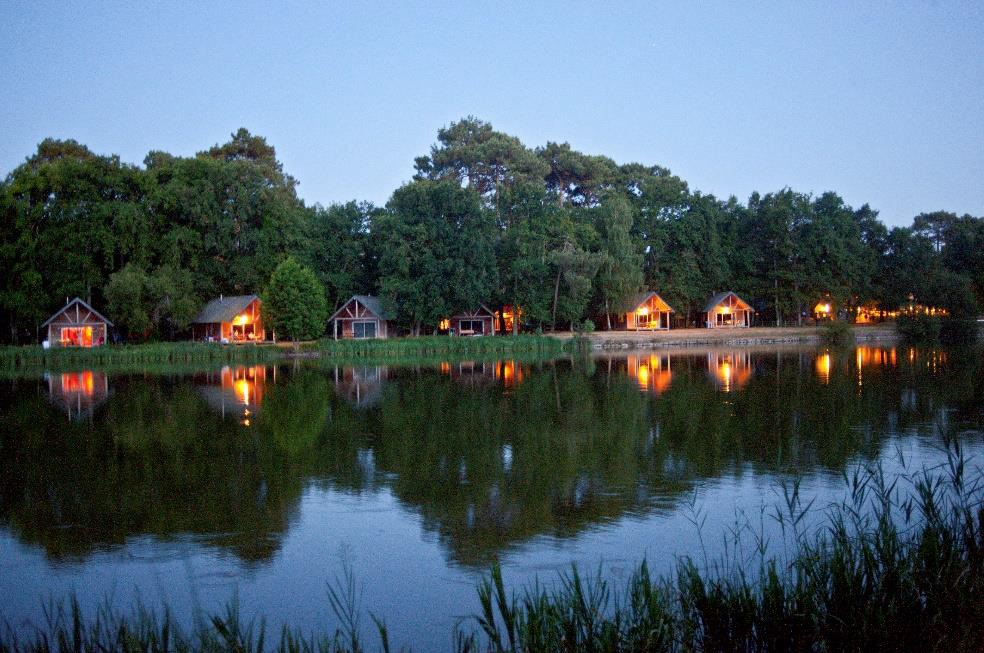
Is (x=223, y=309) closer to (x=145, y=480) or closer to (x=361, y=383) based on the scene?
(x=361, y=383)

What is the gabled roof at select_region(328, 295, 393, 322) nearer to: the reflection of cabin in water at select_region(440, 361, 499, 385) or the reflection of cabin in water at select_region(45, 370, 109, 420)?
the reflection of cabin in water at select_region(440, 361, 499, 385)

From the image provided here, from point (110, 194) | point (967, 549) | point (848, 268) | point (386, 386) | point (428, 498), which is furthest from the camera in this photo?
point (848, 268)

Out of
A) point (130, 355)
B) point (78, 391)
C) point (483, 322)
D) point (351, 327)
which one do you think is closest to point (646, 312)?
point (483, 322)

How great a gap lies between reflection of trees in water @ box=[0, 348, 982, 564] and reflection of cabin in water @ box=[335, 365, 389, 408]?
339 millimetres

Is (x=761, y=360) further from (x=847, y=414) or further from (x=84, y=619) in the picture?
(x=84, y=619)

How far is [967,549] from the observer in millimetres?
7297

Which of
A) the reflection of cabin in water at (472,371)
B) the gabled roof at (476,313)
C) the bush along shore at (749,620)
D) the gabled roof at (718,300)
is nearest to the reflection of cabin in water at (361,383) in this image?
the reflection of cabin in water at (472,371)

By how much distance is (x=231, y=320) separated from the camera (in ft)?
178

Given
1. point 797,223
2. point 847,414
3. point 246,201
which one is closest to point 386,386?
point 847,414

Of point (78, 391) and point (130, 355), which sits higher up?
point (130, 355)

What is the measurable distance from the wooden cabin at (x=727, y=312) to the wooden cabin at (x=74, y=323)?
4639 cm

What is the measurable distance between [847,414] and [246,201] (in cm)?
4407

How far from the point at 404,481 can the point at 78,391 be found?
20.5 meters

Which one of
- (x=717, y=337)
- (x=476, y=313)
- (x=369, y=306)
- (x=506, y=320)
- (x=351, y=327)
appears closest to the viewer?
(x=369, y=306)
